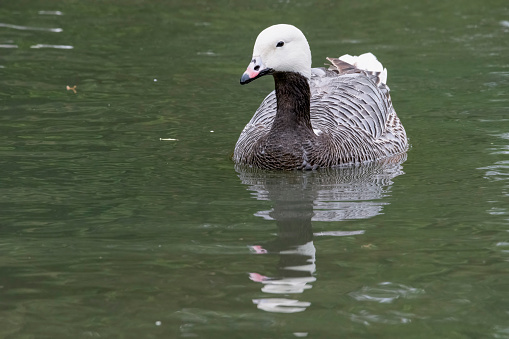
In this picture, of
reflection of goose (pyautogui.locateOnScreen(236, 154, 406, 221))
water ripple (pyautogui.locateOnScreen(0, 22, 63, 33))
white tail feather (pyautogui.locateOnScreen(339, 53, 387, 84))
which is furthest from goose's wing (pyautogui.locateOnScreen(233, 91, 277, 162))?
water ripple (pyautogui.locateOnScreen(0, 22, 63, 33))

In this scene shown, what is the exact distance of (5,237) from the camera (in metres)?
7.54

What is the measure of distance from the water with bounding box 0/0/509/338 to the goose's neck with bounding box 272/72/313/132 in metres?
0.63

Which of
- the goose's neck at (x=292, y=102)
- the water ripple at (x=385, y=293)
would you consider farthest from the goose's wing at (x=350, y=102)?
the water ripple at (x=385, y=293)

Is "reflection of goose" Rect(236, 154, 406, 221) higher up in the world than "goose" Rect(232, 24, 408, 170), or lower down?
lower down

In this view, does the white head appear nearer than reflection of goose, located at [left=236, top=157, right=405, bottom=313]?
No

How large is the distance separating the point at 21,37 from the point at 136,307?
11.9 metres

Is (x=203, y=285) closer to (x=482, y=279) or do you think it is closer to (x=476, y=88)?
(x=482, y=279)

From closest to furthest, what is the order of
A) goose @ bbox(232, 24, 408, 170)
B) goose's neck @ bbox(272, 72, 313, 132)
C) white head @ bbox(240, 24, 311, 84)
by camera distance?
white head @ bbox(240, 24, 311, 84) → goose @ bbox(232, 24, 408, 170) → goose's neck @ bbox(272, 72, 313, 132)

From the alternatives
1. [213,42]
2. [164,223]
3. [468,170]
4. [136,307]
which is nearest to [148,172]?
[164,223]

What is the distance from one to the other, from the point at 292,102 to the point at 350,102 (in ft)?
3.97

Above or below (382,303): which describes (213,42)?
above

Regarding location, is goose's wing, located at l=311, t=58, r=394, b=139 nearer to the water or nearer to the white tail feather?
the white tail feather

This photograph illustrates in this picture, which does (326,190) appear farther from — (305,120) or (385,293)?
(385,293)

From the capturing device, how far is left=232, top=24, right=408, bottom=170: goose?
10.1 metres
